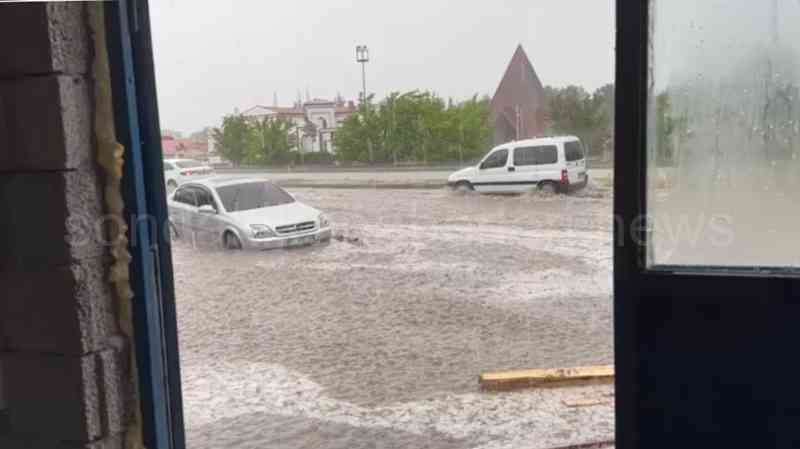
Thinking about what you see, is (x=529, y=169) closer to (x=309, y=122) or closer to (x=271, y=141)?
(x=309, y=122)

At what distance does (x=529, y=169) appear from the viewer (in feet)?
9.68

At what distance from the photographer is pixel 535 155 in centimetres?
283

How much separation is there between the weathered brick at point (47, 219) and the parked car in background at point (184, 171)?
2.99 feet

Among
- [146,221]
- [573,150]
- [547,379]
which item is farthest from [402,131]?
[146,221]

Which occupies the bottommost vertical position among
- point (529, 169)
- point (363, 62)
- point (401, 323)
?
point (401, 323)

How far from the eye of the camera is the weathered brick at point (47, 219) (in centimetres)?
114

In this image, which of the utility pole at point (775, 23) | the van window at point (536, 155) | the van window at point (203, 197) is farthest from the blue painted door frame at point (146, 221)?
the van window at point (536, 155)

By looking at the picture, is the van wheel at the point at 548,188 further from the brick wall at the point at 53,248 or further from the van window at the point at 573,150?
the brick wall at the point at 53,248

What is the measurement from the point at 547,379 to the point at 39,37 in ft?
8.53

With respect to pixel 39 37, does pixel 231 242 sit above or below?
below

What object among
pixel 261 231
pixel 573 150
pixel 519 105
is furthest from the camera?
pixel 261 231

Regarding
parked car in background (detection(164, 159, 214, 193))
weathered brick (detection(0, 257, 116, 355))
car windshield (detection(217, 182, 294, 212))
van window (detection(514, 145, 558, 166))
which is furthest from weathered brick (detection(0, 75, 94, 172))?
van window (detection(514, 145, 558, 166))

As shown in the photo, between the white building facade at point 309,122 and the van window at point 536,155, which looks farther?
the van window at point 536,155

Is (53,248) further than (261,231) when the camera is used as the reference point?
No
